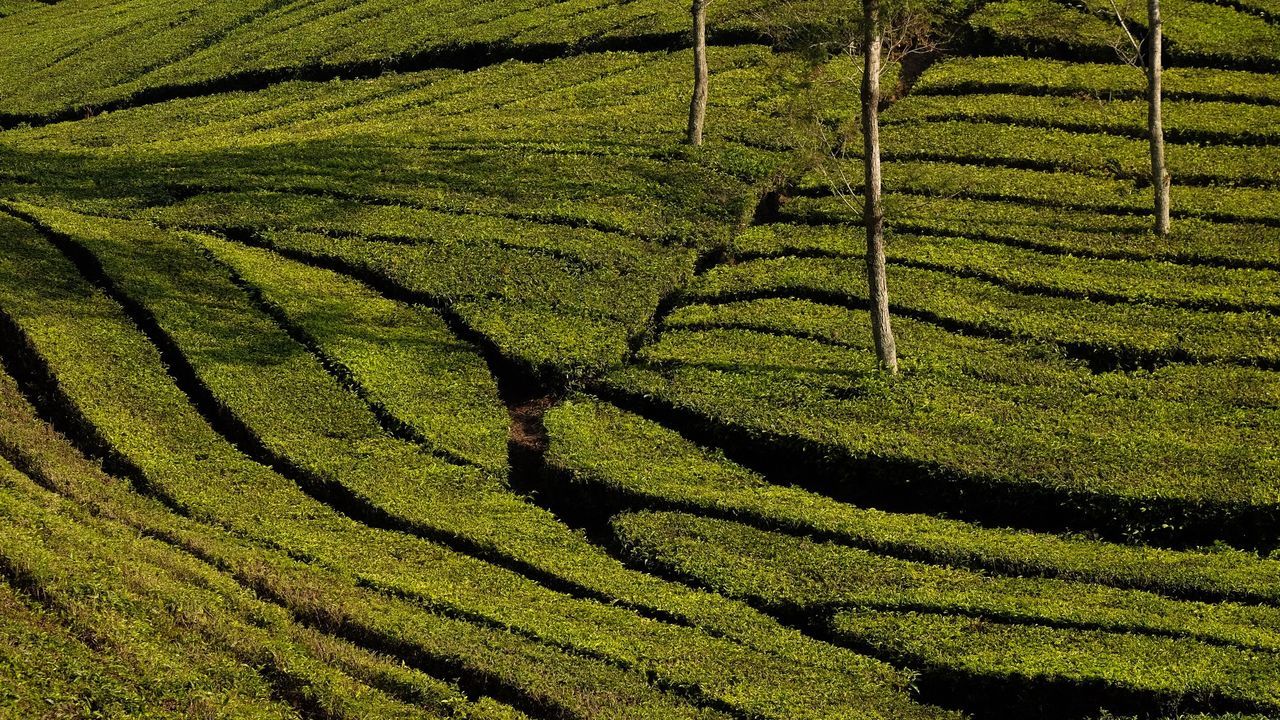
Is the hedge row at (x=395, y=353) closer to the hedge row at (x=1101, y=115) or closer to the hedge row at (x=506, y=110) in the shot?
the hedge row at (x=506, y=110)

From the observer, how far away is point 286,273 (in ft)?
107

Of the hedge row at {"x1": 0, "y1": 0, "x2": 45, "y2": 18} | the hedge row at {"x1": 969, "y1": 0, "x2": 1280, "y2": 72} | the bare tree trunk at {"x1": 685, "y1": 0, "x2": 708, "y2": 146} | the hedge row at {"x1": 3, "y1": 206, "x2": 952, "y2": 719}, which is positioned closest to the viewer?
the hedge row at {"x1": 3, "y1": 206, "x2": 952, "y2": 719}

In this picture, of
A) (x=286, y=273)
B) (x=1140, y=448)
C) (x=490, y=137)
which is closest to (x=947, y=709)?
(x=1140, y=448)

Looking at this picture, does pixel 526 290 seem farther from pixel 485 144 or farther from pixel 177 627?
pixel 177 627

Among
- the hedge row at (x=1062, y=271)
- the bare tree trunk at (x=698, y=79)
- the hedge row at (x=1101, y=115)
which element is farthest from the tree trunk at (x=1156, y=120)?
the bare tree trunk at (x=698, y=79)

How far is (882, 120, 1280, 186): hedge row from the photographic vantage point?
34500mm

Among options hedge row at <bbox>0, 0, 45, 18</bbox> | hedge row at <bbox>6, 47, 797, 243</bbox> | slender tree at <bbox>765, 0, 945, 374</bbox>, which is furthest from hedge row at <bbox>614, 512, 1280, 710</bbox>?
hedge row at <bbox>0, 0, 45, 18</bbox>

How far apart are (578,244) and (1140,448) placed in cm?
1517

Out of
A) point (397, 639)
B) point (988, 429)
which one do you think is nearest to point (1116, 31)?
point (988, 429)

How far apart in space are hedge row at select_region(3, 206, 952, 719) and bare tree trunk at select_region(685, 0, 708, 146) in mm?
14412

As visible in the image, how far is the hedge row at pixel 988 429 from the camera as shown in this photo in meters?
23.2

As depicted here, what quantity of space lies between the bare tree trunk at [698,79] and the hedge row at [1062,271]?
5514mm

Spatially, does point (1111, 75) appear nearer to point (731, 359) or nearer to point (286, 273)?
point (731, 359)

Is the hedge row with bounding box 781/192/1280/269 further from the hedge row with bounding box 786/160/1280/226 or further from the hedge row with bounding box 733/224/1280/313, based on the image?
the hedge row with bounding box 733/224/1280/313
